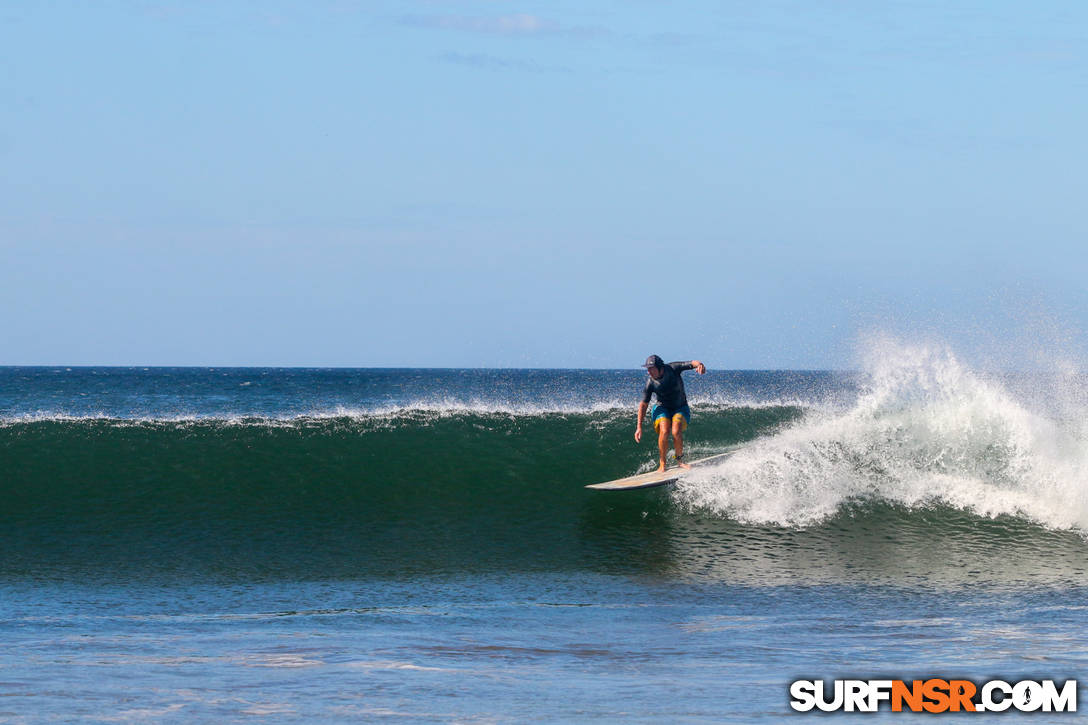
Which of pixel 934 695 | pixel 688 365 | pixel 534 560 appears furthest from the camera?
pixel 688 365

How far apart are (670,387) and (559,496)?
2.08m

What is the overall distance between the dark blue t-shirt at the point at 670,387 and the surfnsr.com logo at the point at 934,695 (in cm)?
697

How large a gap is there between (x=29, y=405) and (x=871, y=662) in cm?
5173

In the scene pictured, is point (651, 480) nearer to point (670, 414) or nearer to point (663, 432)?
point (663, 432)

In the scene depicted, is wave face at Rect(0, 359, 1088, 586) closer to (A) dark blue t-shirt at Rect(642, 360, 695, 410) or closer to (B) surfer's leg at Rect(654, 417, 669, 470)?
(B) surfer's leg at Rect(654, 417, 669, 470)

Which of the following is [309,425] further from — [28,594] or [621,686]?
[621,686]

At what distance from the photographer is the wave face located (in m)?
10.7

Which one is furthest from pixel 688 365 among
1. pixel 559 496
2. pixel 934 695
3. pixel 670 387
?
pixel 934 695

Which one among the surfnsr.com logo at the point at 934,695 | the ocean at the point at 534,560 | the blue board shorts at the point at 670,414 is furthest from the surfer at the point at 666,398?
the surfnsr.com logo at the point at 934,695

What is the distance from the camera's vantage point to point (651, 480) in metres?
12.9

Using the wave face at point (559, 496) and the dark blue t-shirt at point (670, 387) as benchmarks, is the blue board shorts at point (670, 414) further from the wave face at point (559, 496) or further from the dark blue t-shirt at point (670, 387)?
the wave face at point (559, 496)

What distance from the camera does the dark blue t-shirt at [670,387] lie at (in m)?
12.9

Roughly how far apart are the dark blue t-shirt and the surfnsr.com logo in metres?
6.97

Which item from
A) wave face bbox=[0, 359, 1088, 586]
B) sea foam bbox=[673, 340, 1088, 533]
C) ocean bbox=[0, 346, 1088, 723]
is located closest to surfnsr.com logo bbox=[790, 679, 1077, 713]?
ocean bbox=[0, 346, 1088, 723]
